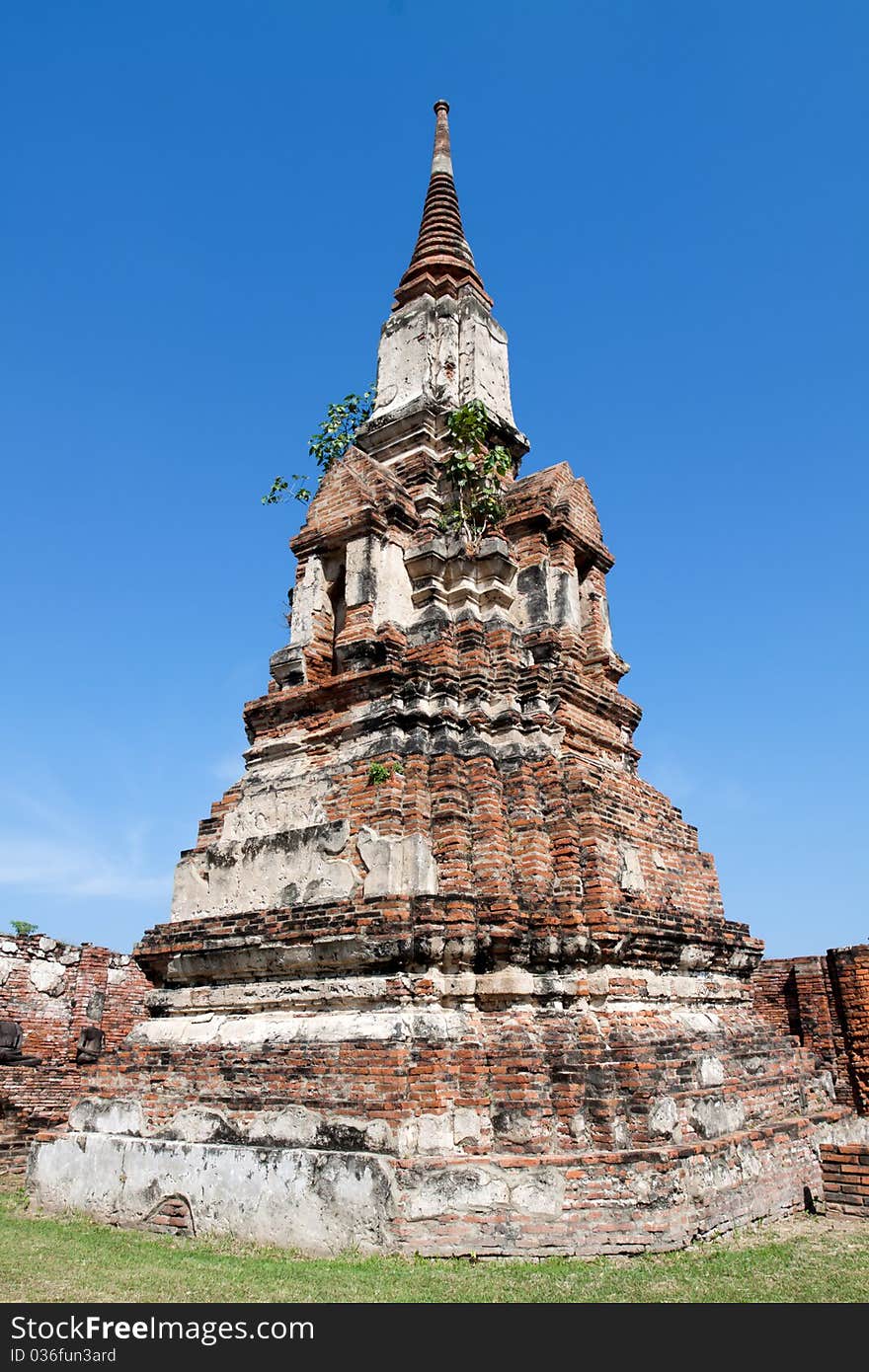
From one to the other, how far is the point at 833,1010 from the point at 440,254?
1154 cm

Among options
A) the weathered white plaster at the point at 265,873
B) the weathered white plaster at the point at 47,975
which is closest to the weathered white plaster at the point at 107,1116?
the weathered white plaster at the point at 265,873

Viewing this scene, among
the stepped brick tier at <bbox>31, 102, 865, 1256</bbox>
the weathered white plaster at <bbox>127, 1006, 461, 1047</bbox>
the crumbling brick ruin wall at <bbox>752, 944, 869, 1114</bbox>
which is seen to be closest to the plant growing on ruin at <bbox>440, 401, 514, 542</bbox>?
the stepped brick tier at <bbox>31, 102, 865, 1256</bbox>

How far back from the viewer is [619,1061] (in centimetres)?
654

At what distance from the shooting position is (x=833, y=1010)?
12.7m

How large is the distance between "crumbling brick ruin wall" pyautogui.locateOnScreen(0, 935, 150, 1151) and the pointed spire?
431 inches

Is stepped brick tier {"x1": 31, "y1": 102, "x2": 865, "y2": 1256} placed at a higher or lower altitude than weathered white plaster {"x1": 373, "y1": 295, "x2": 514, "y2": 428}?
lower

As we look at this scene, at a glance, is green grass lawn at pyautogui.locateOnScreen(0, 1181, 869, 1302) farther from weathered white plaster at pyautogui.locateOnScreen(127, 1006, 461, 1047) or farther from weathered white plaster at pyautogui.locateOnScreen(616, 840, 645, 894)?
weathered white plaster at pyautogui.locateOnScreen(616, 840, 645, 894)

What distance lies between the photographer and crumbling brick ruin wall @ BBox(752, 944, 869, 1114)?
12320mm

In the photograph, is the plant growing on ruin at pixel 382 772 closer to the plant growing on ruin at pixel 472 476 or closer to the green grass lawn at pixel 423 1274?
the plant growing on ruin at pixel 472 476

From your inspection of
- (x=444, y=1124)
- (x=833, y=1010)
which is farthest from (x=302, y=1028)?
(x=833, y=1010)

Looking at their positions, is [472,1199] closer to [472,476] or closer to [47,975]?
[472,476]

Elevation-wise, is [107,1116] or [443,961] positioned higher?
[443,961]
